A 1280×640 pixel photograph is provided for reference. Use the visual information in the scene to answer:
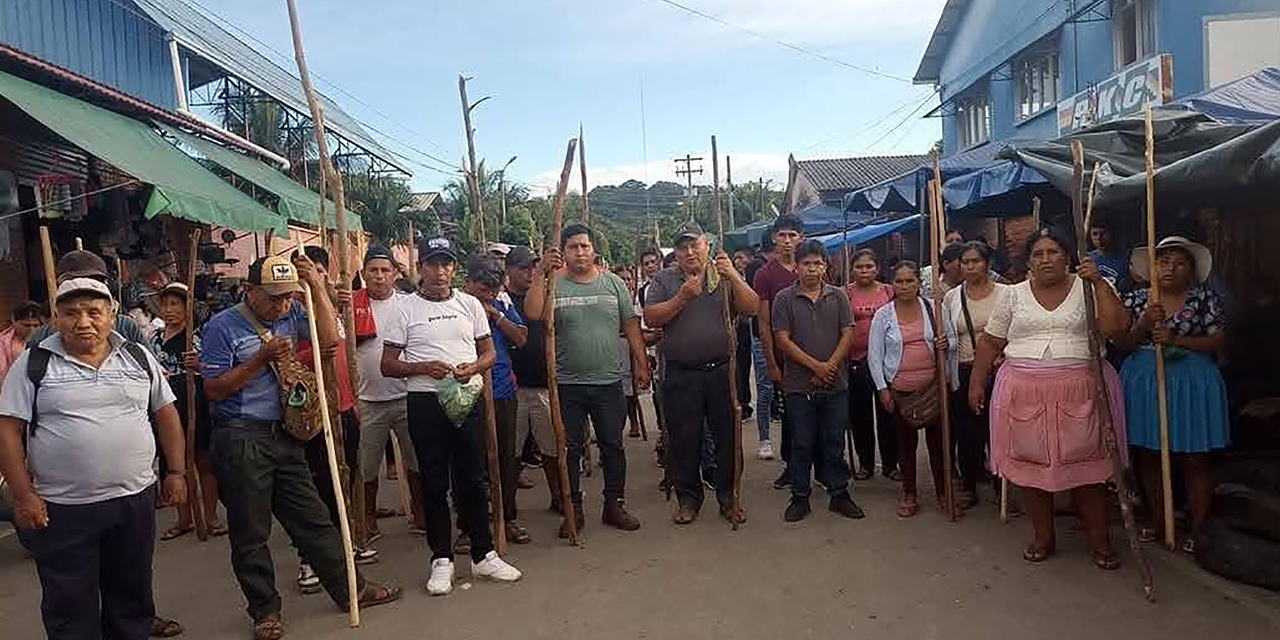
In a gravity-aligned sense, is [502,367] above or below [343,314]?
below

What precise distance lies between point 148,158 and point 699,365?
19.2ft

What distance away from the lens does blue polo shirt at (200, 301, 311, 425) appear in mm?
4086

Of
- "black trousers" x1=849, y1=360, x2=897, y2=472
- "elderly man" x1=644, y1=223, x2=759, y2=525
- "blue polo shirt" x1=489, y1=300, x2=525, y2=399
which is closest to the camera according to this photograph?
"blue polo shirt" x1=489, y1=300, x2=525, y2=399

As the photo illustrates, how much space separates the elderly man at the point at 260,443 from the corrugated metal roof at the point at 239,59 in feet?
25.8

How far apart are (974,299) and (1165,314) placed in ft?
4.34

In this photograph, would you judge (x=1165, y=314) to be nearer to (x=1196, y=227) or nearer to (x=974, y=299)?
(x=974, y=299)

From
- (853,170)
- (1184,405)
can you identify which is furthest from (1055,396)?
(853,170)

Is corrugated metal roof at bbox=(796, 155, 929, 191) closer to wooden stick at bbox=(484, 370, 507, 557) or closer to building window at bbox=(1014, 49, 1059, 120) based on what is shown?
building window at bbox=(1014, 49, 1059, 120)

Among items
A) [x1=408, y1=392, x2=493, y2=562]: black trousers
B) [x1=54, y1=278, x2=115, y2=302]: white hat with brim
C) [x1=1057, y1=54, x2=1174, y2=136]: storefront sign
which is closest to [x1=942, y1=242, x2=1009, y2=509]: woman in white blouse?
[x1=408, y1=392, x2=493, y2=562]: black trousers

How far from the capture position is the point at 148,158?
28.0ft

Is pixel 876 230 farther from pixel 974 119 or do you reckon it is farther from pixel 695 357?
pixel 695 357

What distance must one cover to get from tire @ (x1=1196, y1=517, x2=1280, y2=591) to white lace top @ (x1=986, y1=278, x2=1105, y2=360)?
1.01 meters

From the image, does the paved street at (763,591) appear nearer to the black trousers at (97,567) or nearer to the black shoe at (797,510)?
the black shoe at (797,510)

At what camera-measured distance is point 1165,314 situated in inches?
182
